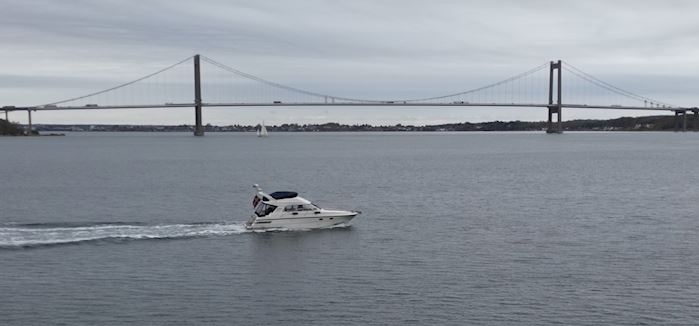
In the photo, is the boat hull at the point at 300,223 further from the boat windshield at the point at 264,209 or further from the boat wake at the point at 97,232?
the boat wake at the point at 97,232

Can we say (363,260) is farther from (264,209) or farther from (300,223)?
(264,209)

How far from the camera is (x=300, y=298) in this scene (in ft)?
64.1

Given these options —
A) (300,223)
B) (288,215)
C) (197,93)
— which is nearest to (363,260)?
(300,223)

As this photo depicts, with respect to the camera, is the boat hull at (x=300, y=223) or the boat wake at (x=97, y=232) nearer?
the boat wake at (x=97, y=232)

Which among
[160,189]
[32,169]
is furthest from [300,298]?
[32,169]

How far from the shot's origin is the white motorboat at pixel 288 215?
94.8ft

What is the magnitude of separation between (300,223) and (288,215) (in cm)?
51

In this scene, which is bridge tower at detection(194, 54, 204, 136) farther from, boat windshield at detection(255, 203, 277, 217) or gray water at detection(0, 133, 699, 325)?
boat windshield at detection(255, 203, 277, 217)

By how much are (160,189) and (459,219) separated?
67.7 ft

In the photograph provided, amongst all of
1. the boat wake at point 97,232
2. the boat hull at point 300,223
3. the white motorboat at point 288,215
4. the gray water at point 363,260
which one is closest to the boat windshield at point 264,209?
the white motorboat at point 288,215

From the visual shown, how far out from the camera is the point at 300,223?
29.3 m

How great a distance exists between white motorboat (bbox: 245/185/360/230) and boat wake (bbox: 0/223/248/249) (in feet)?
2.63

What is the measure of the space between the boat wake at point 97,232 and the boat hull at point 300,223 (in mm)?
593

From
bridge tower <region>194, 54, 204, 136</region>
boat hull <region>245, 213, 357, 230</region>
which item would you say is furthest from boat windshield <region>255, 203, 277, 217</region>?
bridge tower <region>194, 54, 204, 136</region>
